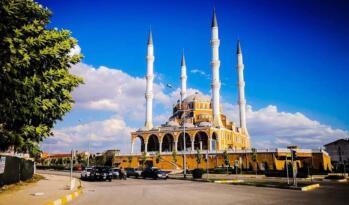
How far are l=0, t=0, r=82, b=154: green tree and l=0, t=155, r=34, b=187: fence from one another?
751 centimetres

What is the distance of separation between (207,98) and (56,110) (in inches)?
3064

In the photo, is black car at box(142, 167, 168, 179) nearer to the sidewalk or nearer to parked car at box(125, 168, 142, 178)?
parked car at box(125, 168, 142, 178)

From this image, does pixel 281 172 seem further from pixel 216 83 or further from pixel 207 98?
pixel 207 98

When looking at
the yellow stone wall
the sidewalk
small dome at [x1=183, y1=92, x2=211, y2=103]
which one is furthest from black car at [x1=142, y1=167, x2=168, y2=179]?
small dome at [x1=183, y1=92, x2=211, y2=103]

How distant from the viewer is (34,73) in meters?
8.99

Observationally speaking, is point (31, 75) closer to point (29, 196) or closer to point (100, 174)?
point (29, 196)

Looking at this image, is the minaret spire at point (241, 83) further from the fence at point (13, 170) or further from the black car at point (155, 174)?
the fence at point (13, 170)

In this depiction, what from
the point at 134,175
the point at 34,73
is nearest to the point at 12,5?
the point at 34,73

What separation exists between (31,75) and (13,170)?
12.9 m

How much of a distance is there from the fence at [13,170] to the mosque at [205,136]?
34.2m

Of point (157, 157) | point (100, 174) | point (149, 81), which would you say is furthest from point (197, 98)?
point (100, 174)

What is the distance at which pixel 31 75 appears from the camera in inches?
352

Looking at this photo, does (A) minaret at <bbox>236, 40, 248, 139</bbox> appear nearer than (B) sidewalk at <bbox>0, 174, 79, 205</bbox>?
No

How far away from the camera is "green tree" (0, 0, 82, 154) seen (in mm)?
8143
